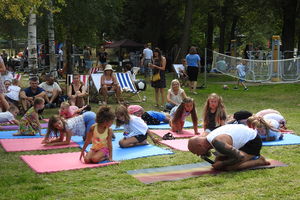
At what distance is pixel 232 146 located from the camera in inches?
233

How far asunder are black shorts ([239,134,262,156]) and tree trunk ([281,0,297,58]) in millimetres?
16779

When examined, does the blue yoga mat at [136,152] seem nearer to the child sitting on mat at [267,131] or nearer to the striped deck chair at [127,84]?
the child sitting on mat at [267,131]

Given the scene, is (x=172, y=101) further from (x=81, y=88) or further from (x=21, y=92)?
(x=21, y=92)

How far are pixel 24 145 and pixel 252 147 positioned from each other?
4098 mm

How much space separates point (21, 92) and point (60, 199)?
7.02m

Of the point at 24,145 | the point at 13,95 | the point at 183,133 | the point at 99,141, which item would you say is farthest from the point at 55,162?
the point at 13,95

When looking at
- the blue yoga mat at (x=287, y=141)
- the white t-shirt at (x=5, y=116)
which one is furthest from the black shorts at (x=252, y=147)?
the white t-shirt at (x=5, y=116)

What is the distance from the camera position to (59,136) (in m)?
8.48

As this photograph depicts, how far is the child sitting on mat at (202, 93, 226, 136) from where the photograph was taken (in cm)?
796

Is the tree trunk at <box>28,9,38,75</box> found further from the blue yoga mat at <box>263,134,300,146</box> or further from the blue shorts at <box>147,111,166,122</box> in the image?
the blue yoga mat at <box>263,134,300,146</box>

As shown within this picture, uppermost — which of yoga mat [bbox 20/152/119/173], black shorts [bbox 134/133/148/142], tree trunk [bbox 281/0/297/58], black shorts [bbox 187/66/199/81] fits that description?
tree trunk [bbox 281/0/297/58]

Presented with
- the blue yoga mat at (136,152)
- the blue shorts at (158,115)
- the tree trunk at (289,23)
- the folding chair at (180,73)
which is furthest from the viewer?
the tree trunk at (289,23)

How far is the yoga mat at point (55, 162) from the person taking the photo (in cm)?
637

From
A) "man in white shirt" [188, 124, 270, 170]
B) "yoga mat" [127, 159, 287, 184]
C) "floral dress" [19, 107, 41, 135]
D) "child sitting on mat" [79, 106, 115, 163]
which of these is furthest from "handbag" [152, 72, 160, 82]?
"man in white shirt" [188, 124, 270, 170]
